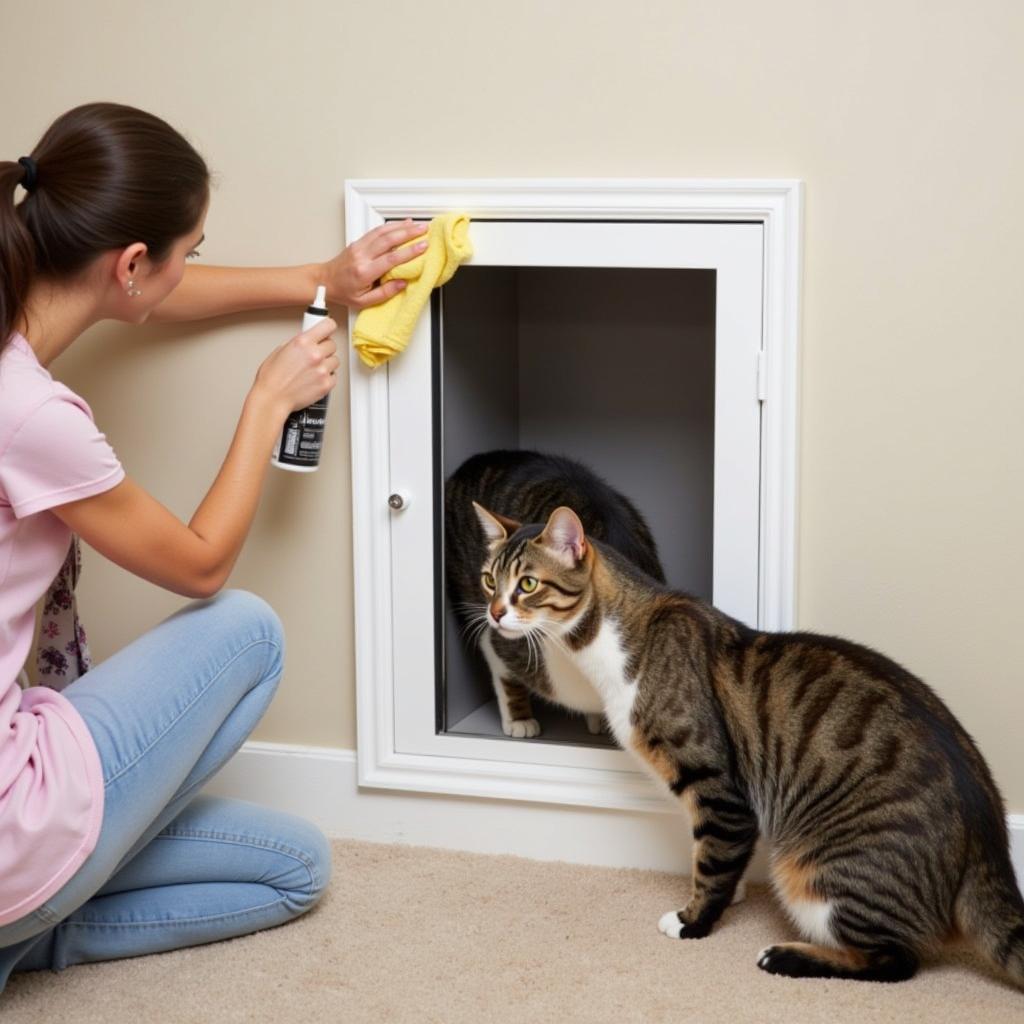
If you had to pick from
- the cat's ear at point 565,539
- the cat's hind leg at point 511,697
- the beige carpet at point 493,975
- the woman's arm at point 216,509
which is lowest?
the beige carpet at point 493,975

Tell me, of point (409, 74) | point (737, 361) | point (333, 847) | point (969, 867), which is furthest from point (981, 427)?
point (333, 847)

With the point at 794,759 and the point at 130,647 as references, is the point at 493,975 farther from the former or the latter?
the point at 130,647

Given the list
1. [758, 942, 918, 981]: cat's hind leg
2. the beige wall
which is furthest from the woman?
[758, 942, 918, 981]: cat's hind leg

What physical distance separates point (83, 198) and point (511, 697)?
3.58 ft

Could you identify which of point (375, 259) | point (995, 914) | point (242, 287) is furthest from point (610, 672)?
point (242, 287)

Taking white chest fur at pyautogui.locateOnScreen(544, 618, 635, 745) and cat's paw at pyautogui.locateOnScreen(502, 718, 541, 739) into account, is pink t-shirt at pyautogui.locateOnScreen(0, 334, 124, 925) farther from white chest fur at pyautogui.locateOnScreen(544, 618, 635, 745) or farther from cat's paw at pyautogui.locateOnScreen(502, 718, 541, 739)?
cat's paw at pyautogui.locateOnScreen(502, 718, 541, 739)

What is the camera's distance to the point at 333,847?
7.03ft

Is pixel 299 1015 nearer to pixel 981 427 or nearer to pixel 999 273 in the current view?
pixel 981 427

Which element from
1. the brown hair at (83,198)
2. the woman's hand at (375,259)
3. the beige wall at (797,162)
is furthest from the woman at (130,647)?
the beige wall at (797,162)

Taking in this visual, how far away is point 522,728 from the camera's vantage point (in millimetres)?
2172

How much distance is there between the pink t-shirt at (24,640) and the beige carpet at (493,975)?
0.30m

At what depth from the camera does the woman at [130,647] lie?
4.77 feet

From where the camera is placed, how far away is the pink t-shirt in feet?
4.67

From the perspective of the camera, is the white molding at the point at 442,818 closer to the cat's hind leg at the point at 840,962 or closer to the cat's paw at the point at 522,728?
the cat's paw at the point at 522,728
